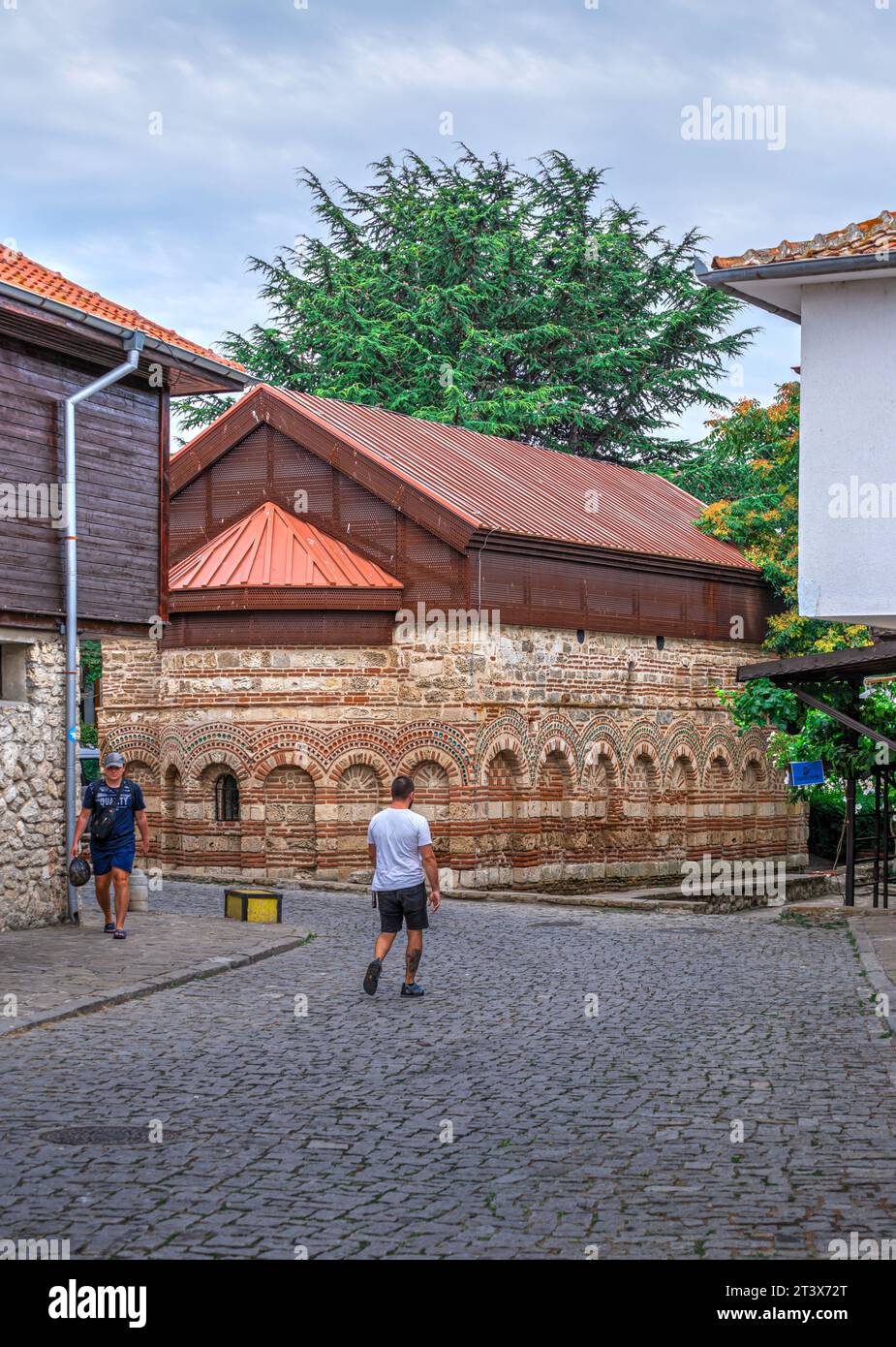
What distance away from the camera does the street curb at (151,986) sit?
11195 mm

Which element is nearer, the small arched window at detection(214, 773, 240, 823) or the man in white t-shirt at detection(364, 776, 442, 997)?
the man in white t-shirt at detection(364, 776, 442, 997)

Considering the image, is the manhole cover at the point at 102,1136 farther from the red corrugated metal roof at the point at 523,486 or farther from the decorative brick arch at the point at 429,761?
the red corrugated metal roof at the point at 523,486

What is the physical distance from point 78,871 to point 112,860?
1.21ft

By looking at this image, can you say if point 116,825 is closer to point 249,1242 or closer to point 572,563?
point 249,1242

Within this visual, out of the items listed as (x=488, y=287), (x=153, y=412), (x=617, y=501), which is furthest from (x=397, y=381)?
(x=153, y=412)

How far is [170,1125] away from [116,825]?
8052 millimetres

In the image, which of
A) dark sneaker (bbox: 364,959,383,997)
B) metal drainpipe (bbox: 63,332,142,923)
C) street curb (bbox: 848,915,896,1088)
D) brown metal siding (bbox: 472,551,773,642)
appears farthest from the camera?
brown metal siding (bbox: 472,551,773,642)

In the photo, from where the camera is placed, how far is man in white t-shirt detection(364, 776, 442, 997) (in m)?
12.8

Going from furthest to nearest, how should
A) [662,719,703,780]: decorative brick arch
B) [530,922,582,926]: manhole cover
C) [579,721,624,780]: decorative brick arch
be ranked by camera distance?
1. [662,719,703,780]: decorative brick arch
2. [579,721,624,780]: decorative brick arch
3. [530,922,582,926]: manhole cover

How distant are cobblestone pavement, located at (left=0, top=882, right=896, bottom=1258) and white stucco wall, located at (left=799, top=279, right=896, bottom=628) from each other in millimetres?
3659

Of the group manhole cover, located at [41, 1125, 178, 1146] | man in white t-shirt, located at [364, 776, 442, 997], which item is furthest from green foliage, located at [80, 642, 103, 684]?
manhole cover, located at [41, 1125, 178, 1146]

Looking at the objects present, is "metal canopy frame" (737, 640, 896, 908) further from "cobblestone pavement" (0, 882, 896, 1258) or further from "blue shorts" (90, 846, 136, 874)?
"blue shorts" (90, 846, 136, 874)

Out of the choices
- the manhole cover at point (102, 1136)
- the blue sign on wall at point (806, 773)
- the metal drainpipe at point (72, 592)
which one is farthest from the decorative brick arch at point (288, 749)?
the manhole cover at point (102, 1136)

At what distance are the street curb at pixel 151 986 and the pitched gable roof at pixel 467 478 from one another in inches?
460
